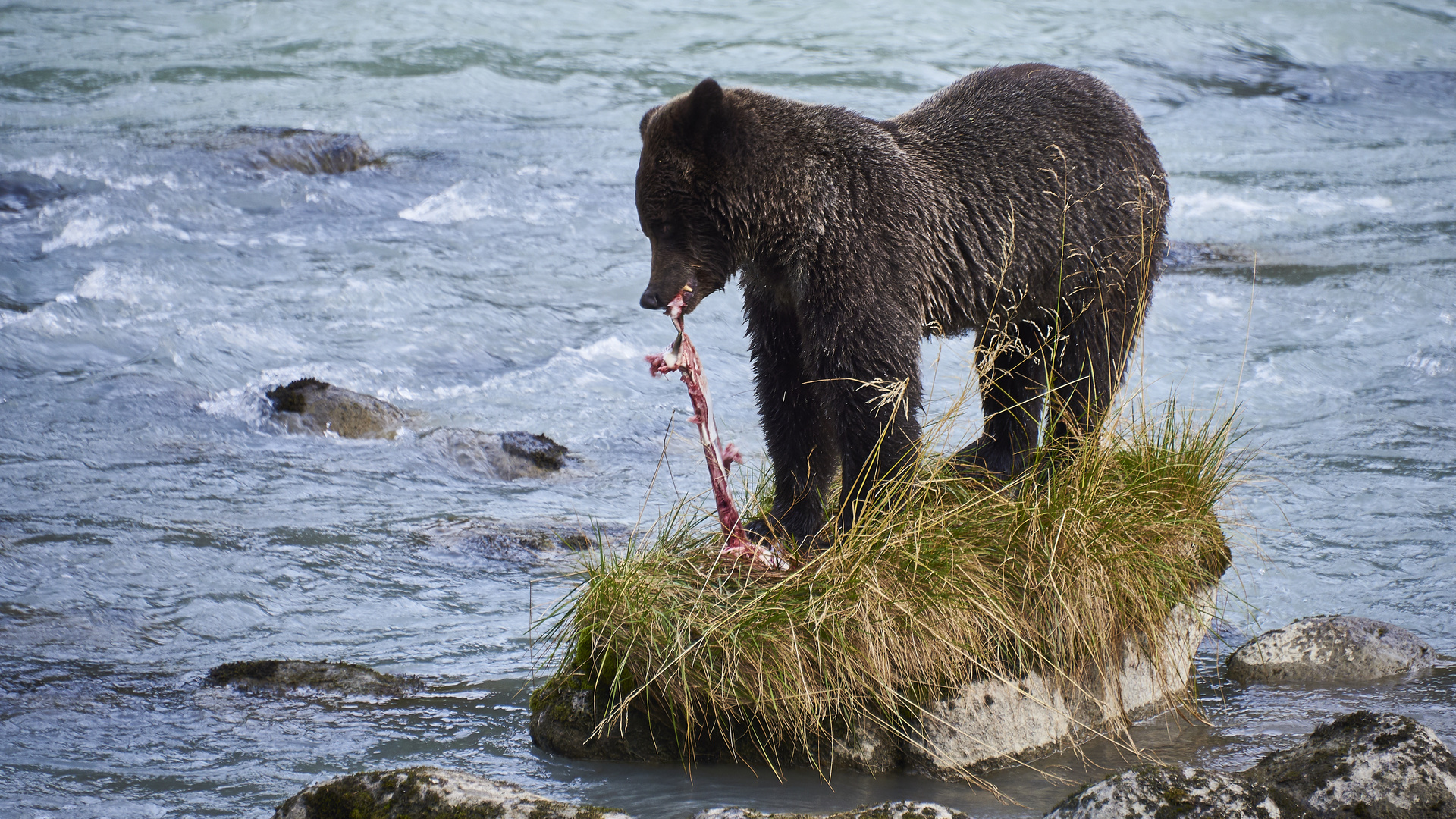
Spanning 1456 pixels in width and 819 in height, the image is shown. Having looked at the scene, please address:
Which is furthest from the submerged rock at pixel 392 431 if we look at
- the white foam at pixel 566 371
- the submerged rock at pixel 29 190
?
the submerged rock at pixel 29 190

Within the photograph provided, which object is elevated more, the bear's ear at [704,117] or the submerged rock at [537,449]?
the bear's ear at [704,117]

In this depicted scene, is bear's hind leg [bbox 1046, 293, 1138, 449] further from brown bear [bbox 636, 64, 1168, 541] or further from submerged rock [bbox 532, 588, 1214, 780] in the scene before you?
→ submerged rock [bbox 532, 588, 1214, 780]

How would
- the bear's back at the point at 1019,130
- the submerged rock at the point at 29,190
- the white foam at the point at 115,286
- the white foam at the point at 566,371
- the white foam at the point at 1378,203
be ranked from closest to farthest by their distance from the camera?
the bear's back at the point at 1019,130 → the white foam at the point at 566,371 → the white foam at the point at 115,286 → the submerged rock at the point at 29,190 → the white foam at the point at 1378,203

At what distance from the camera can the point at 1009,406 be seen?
5.22 m

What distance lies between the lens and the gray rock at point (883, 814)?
10.9ft

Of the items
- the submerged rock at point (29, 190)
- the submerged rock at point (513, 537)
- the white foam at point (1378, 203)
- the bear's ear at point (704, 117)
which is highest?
the bear's ear at point (704, 117)

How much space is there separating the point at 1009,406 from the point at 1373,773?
1.99 meters

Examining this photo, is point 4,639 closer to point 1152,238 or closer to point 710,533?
point 710,533

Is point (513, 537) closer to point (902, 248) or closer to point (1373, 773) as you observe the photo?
point (902, 248)

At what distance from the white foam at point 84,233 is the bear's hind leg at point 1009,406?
9224mm

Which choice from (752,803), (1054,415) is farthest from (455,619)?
(1054,415)

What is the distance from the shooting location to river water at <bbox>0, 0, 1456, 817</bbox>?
4.64 meters

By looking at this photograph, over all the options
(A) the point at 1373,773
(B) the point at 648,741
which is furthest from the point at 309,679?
(A) the point at 1373,773

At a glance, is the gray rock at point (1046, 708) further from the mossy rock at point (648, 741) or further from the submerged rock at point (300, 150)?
the submerged rock at point (300, 150)
